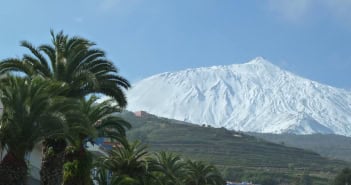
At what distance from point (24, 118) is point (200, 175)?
38.4 m

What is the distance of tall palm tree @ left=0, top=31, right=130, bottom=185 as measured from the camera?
1109 inches

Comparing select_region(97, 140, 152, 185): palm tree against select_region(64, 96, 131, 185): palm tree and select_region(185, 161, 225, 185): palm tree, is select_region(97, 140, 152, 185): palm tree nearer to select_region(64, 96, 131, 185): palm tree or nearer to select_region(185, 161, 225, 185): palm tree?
select_region(64, 96, 131, 185): palm tree

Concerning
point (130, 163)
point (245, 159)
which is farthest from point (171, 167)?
point (245, 159)

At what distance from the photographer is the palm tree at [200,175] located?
61000 mm

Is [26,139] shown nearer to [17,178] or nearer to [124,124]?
[17,178]

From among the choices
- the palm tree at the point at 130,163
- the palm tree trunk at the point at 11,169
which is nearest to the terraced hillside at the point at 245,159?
the palm tree at the point at 130,163

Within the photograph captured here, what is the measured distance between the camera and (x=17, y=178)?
25.1 m

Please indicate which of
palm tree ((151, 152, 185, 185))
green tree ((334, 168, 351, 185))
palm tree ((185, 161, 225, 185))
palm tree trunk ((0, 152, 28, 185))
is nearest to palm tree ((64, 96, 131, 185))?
palm tree trunk ((0, 152, 28, 185))

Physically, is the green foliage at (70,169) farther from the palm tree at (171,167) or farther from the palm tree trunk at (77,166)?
the palm tree at (171,167)

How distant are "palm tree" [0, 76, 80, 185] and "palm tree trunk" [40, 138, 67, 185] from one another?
9.80 ft

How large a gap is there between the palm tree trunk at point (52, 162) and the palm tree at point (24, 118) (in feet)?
9.80

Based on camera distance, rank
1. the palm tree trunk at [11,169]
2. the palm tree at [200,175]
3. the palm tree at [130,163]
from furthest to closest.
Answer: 1. the palm tree at [200,175]
2. the palm tree at [130,163]
3. the palm tree trunk at [11,169]

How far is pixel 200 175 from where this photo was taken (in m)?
61.2

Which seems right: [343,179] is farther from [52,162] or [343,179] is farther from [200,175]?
[52,162]
